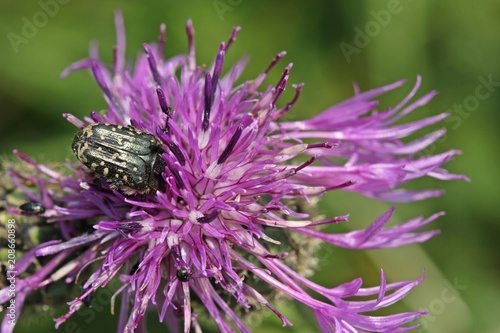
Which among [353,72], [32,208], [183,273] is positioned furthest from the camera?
[353,72]

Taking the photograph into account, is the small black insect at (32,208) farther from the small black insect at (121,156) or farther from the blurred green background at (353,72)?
the blurred green background at (353,72)

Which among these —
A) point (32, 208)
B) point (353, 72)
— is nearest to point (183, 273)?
point (32, 208)

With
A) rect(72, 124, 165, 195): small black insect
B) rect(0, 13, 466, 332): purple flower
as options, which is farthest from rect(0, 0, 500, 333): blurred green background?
rect(72, 124, 165, 195): small black insect

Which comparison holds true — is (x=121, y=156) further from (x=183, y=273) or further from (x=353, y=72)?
(x=353, y=72)

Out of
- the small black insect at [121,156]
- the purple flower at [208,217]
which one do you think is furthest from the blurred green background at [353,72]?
the small black insect at [121,156]

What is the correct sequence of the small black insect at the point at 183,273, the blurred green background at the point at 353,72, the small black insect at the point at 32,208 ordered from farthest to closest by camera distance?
the blurred green background at the point at 353,72
the small black insect at the point at 32,208
the small black insect at the point at 183,273
